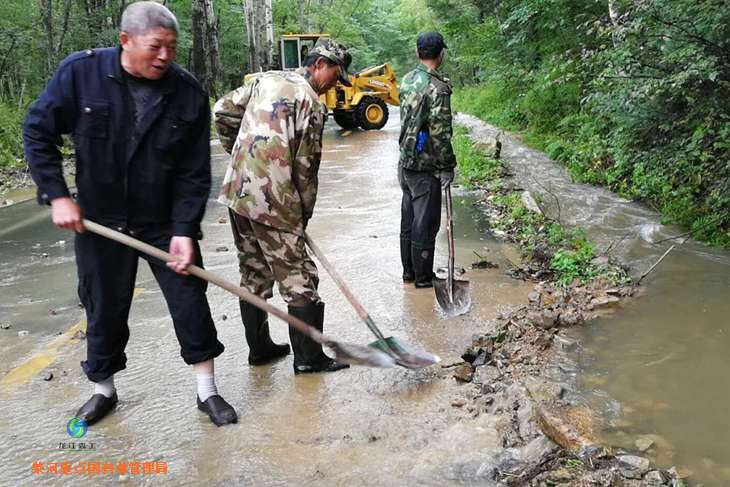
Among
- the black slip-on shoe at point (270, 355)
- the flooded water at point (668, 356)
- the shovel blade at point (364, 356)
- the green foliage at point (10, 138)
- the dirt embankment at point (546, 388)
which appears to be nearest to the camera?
the dirt embankment at point (546, 388)

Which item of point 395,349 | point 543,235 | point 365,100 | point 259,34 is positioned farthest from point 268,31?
point 395,349

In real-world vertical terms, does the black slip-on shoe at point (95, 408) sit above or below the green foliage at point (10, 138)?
Answer: below

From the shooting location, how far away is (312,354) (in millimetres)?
3787

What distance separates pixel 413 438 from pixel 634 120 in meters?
4.33

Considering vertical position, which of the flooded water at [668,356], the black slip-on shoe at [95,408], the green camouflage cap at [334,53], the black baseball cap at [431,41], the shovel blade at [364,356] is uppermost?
the black baseball cap at [431,41]

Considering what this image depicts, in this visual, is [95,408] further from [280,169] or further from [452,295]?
[452,295]

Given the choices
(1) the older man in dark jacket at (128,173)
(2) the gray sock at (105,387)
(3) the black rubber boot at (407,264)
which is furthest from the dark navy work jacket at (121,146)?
(3) the black rubber boot at (407,264)

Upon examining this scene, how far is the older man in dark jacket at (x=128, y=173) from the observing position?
9.47ft

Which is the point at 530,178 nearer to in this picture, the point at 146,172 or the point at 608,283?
the point at 608,283

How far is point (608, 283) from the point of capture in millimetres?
5098

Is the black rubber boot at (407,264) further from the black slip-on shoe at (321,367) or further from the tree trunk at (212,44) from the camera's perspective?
the tree trunk at (212,44)

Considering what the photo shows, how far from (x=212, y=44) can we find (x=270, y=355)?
19257 mm

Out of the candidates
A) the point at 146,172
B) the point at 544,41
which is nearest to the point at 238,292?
the point at 146,172

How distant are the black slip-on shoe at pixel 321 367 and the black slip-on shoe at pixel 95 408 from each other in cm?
103
